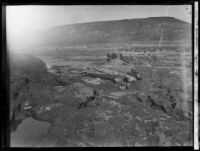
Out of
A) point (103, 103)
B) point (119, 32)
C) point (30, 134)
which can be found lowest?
point (30, 134)

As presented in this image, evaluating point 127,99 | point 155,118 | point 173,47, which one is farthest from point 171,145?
point 173,47

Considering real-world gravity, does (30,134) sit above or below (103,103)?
below

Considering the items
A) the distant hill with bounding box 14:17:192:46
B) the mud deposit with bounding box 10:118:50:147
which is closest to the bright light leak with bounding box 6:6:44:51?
the distant hill with bounding box 14:17:192:46

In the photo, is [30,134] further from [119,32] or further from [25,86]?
[119,32]

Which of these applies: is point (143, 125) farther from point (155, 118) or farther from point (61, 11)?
point (61, 11)

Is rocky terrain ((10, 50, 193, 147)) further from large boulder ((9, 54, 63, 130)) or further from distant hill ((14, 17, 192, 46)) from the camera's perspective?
distant hill ((14, 17, 192, 46))

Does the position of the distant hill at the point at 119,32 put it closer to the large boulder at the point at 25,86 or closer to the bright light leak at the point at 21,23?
the bright light leak at the point at 21,23

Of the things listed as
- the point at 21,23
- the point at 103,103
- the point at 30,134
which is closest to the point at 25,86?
the point at 30,134
